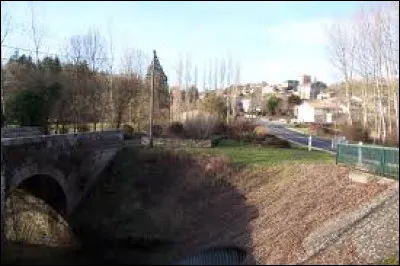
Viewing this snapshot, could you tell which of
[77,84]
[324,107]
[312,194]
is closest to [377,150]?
[312,194]

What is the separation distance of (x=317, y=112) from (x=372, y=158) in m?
67.2

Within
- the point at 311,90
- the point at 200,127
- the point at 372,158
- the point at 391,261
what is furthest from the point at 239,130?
the point at 311,90

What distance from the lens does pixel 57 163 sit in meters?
24.5

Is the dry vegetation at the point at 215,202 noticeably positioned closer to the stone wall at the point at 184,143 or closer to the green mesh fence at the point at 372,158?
the green mesh fence at the point at 372,158

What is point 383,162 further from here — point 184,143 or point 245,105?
point 245,105

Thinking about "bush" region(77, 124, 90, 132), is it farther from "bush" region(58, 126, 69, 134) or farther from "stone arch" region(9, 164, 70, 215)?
"stone arch" region(9, 164, 70, 215)

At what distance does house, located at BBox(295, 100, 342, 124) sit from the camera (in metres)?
82.5

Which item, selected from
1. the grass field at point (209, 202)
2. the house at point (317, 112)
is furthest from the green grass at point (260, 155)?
the house at point (317, 112)

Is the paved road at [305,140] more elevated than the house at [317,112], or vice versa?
the house at [317,112]

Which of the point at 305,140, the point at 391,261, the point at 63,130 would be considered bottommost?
the point at 391,261

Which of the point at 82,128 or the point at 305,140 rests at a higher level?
the point at 82,128

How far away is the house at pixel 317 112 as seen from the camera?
8253cm

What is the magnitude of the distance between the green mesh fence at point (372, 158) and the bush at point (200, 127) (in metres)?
16.8

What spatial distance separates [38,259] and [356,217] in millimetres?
12349
